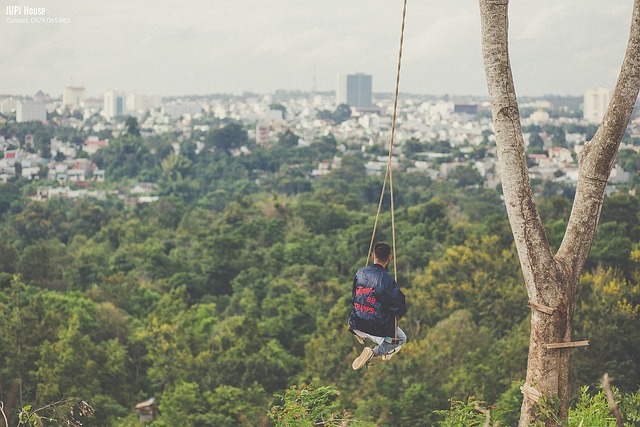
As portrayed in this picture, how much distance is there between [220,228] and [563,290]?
26131 millimetres

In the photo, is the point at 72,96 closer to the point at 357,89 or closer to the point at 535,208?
the point at 357,89

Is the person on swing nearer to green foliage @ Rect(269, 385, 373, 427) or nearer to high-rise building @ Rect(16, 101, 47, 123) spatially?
green foliage @ Rect(269, 385, 373, 427)

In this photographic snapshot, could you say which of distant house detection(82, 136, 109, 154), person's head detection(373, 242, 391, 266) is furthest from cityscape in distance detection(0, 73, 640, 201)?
person's head detection(373, 242, 391, 266)

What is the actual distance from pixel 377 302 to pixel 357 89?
154m

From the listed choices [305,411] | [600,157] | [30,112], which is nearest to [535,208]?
[600,157]

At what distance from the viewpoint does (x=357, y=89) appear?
156875 millimetres

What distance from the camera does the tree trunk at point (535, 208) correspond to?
3.84 m

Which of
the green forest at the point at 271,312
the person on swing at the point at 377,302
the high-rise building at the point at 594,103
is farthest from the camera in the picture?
the high-rise building at the point at 594,103

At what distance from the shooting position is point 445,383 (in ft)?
44.6

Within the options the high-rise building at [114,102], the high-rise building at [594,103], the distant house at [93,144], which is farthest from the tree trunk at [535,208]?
the high-rise building at [114,102]

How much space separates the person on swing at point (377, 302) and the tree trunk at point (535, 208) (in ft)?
1.99

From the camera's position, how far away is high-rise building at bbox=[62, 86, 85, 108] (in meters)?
114

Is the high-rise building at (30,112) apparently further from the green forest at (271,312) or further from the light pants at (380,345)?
the light pants at (380,345)

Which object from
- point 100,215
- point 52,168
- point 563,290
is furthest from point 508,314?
point 52,168
